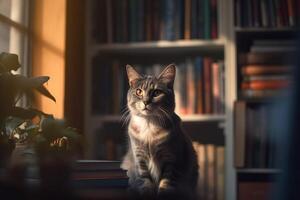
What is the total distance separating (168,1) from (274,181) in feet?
5.92

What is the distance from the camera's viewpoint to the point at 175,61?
2.12 m

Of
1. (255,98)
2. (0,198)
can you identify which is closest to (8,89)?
(0,198)

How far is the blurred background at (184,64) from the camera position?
1.94 meters

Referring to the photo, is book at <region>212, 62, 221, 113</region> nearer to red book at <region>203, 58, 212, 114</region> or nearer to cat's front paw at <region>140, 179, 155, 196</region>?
red book at <region>203, 58, 212, 114</region>

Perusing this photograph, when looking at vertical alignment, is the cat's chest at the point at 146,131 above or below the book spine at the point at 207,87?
below

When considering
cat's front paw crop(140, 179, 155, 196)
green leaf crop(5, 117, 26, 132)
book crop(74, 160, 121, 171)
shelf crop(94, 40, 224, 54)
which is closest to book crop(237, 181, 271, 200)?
shelf crop(94, 40, 224, 54)

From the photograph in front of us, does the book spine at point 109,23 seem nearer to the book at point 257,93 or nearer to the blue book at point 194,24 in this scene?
the blue book at point 194,24

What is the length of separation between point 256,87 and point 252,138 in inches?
7.6

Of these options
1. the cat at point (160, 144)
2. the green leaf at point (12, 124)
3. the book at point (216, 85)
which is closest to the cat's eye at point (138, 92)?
the cat at point (160, 144)

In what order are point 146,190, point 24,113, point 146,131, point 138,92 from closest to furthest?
point 146,190 → point 24,113 → point 146,131 → point 138,92

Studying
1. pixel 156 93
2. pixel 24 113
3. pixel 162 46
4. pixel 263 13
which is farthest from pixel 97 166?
pixel 263 13

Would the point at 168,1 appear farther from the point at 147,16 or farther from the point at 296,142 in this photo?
the point at 296,142

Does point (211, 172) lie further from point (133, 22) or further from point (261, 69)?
point (133, 22)

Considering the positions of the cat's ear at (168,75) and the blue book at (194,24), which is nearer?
the cat's ear at (168,75)
